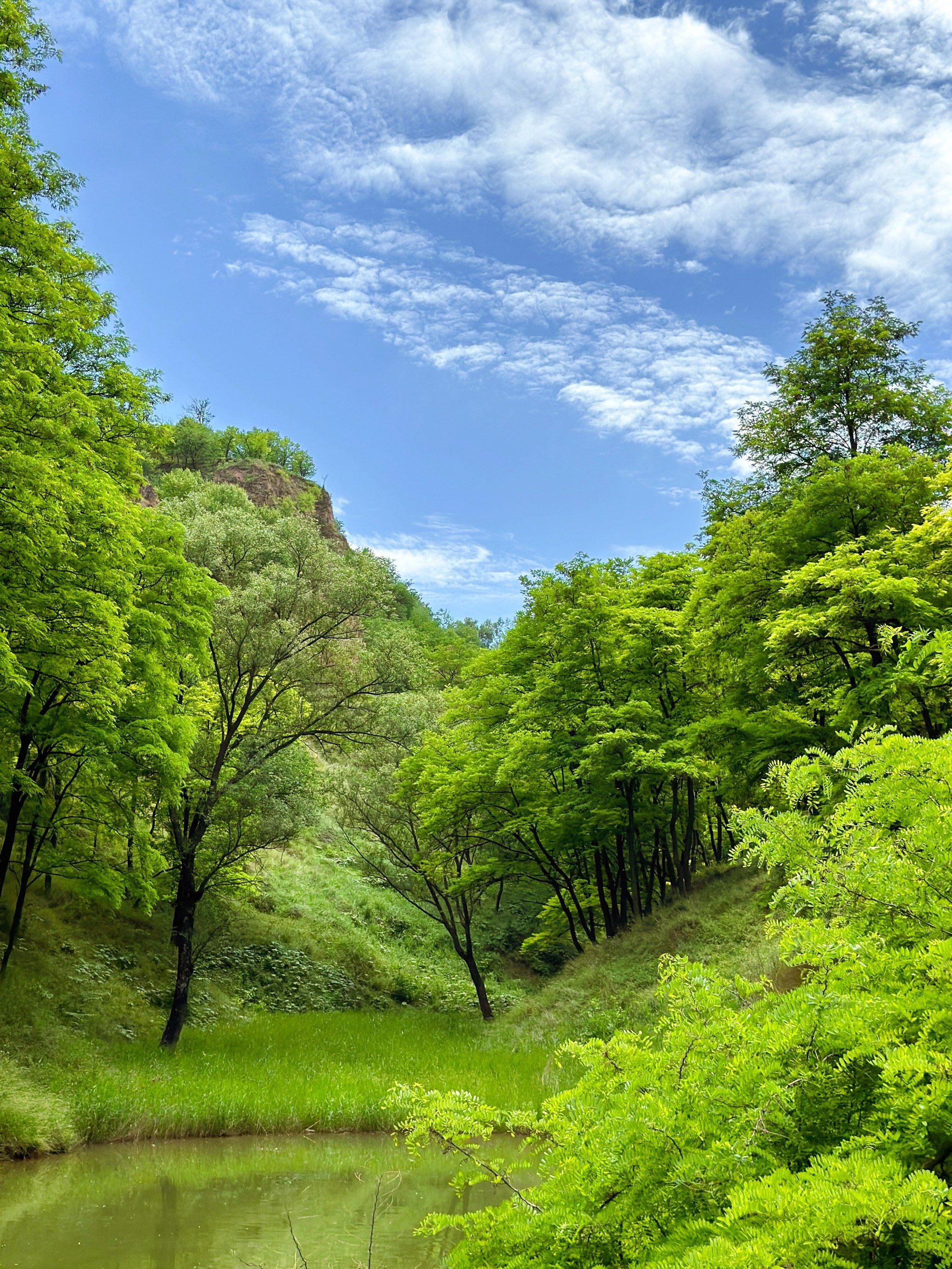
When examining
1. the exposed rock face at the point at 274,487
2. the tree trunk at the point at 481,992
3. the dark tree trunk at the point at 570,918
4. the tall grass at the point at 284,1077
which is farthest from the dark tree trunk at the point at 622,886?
the exposed rock face at the point at 274,487

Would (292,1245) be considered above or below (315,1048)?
above

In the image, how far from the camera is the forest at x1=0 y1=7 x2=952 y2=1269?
2943 millimetres

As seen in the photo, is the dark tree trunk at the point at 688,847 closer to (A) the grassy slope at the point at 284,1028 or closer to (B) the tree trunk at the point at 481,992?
(A) the grassy slope at the point at 284,1028

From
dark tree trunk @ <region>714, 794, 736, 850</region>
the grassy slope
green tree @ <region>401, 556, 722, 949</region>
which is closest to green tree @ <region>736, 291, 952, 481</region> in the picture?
green tree @ <region>401, 556, 722, 949</region>

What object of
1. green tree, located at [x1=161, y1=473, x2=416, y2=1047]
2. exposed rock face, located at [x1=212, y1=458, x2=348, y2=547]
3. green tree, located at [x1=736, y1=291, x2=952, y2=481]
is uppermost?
exposed rock face, located at [x1=212, y1=458, x2=348, y2=547]

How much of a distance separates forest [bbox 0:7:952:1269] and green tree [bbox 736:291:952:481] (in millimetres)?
90

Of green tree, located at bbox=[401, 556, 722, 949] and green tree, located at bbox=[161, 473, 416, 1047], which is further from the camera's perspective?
green tree, located at bbox=[401, 556, 722, 949]

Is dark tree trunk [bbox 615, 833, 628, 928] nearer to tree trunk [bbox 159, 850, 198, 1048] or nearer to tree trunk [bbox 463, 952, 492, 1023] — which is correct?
tree trunk [bbox 463, 952, 492, 1023]

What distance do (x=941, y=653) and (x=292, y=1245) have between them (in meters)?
7.32

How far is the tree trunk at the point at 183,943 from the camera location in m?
15.2

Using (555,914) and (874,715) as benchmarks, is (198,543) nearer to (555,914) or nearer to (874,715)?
(874,715)

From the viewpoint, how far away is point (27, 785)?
1157 centimetres

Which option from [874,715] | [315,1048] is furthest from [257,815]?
[874,715]

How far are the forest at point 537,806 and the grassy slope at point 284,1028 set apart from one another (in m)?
0.12
